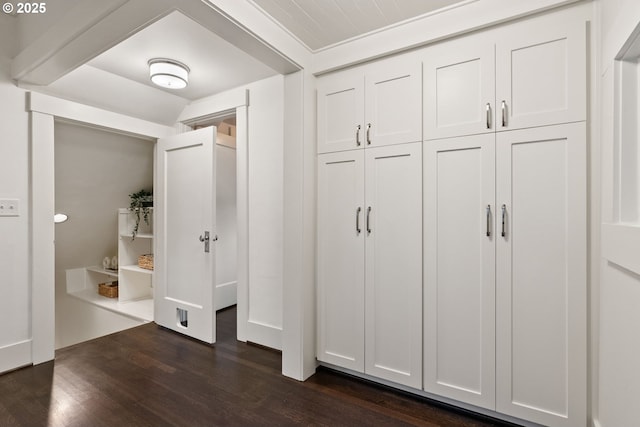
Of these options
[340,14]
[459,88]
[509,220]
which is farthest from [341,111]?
[509,220]

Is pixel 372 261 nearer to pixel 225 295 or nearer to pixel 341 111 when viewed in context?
pixel 341 111

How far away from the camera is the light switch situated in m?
2.18

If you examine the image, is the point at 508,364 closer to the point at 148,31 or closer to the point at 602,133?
the point at 602,133

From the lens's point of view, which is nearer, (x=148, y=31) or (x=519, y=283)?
(x=519, y=283)

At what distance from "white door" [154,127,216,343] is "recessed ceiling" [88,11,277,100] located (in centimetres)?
48

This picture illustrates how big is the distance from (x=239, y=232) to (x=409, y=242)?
1.59m

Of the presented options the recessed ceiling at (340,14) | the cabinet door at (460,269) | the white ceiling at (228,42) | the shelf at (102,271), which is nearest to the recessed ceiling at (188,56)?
the white ceiling at (228,42)

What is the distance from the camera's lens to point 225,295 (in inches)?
149

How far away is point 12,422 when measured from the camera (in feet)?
5.47

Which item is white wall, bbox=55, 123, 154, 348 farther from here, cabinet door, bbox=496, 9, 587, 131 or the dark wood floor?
cabinet door, bbox=496, 9, 587, 131

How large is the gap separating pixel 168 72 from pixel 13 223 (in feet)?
5.25

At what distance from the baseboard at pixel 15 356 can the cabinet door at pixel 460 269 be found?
2.86 m

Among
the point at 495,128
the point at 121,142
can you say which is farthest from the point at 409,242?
the point at 121,142

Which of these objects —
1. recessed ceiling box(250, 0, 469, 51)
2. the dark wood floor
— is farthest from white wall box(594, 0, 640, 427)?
recessed ceiling box(250, 0, 469, 51)
